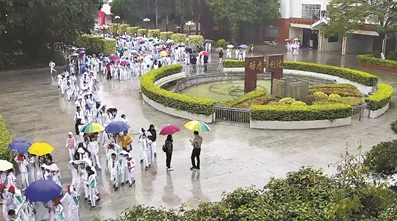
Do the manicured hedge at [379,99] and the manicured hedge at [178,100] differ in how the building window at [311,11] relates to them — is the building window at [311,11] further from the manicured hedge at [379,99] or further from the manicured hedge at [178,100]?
the manicured hedge at [178,100]

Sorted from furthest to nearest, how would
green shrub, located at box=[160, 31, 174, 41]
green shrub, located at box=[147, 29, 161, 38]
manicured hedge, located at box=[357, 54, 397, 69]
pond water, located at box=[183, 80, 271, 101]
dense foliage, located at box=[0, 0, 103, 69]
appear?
1. green shrub, located at box=[147, 29, 161, 38]
2. green shrub, located at box=[160, 31, 174, 41]
3. manicured hedge, located at box=[357, 54, 397, 69]
4. dense foliage, located at box=[0, 0, 103, 69]
5. pond water, located at box=[183, 80, 271, 101]

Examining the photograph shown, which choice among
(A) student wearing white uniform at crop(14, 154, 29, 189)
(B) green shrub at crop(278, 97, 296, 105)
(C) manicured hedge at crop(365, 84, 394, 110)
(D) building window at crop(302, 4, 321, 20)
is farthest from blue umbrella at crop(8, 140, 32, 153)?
(D) building window at crop(302, 4, 321, 20)

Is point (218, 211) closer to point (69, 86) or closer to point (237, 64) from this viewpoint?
point (69, 86)

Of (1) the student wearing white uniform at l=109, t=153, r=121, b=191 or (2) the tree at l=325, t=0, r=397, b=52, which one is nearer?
(1) the student wearing white uniform at l=109, t=153, r=121, b=191

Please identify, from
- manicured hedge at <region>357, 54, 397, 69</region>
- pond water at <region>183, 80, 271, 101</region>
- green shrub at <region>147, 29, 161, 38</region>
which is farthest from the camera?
green shrub at <region>147, 29, 161, 38</region>

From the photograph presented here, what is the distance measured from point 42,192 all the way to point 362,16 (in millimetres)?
27493

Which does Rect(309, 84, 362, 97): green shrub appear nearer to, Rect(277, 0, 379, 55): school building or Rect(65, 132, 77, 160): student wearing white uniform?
Rect(65, 132, 77, 160): student wearing white uniform

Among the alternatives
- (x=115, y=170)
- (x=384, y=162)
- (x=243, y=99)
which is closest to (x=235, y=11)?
(x=243, y=99)

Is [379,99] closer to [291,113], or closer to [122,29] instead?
[291,113]

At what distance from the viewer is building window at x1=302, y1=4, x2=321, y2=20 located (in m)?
41.2

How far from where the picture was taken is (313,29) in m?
39.8

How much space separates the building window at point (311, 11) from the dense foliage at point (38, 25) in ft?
66.9

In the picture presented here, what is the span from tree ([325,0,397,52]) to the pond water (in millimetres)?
10179

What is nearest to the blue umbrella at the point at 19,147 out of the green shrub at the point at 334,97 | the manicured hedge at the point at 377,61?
the green shrub at the point at 334,97
